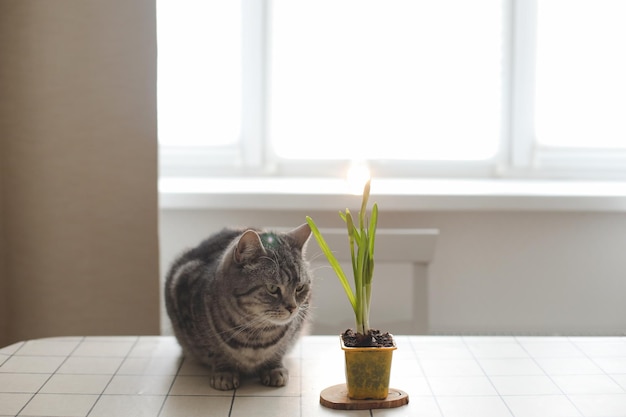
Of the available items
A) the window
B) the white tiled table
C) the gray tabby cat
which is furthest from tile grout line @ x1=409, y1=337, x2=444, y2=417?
the window

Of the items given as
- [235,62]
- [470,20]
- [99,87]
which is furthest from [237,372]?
[470,20]

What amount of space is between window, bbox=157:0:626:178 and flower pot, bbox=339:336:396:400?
59.8 inches

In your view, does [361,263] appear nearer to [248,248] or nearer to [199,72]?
[248,248]

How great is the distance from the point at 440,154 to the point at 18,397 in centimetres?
181

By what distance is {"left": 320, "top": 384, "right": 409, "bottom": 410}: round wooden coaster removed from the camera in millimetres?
1172

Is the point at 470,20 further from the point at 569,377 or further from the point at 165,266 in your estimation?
the point at 569,377

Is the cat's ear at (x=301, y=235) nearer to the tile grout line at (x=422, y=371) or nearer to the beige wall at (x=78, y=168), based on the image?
the tile grout line at (x=422, y=371)

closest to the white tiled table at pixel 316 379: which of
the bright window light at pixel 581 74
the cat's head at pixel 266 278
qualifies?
the cat's head at pixel 266 278

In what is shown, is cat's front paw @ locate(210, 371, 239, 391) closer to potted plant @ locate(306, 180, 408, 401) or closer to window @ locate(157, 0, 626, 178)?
potted plant @ locate(306, 180, 408, 401)

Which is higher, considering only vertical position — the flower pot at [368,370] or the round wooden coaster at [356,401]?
the flower pot at [368,370]

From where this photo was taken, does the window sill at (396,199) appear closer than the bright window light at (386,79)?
Yes

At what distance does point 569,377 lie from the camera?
1312mm

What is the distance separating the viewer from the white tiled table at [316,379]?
1.17 m

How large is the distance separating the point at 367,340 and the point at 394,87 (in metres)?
1.62
